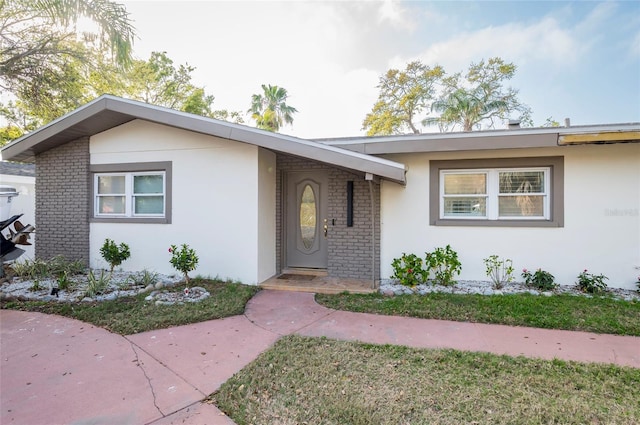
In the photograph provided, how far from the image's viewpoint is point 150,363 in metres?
3.40

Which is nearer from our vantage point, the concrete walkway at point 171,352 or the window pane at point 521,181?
the concrete walkway at point 171,352

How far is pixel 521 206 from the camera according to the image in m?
6.34

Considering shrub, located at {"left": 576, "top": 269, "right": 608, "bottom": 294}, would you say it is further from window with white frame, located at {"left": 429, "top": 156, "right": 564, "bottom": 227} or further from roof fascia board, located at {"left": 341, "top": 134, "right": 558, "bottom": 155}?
roof fascia board, located at {"left": 341, "top": 134, "right": 558, "bottom": 155}

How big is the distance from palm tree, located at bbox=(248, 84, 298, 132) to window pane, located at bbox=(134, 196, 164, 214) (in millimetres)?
19221

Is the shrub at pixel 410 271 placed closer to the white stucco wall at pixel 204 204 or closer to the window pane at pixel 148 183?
the white stucco wall at pixel 204 204

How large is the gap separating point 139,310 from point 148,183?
10.9ft

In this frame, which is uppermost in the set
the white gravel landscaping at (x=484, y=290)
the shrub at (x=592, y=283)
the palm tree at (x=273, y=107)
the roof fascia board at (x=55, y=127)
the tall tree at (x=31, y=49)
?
the palm tree at (x=273, y=107)

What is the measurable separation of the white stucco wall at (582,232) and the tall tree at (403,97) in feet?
60.2

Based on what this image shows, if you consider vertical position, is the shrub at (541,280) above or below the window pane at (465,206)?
below

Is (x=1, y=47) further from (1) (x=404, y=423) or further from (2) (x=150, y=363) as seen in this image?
(1) (x=404, y=423)

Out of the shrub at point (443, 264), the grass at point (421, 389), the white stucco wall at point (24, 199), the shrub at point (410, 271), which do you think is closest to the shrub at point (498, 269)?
the shrub at point (443, 264)

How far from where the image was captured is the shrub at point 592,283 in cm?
567

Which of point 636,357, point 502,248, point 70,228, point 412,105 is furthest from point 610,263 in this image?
point 412,105

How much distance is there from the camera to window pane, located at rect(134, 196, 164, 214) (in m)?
7.18
